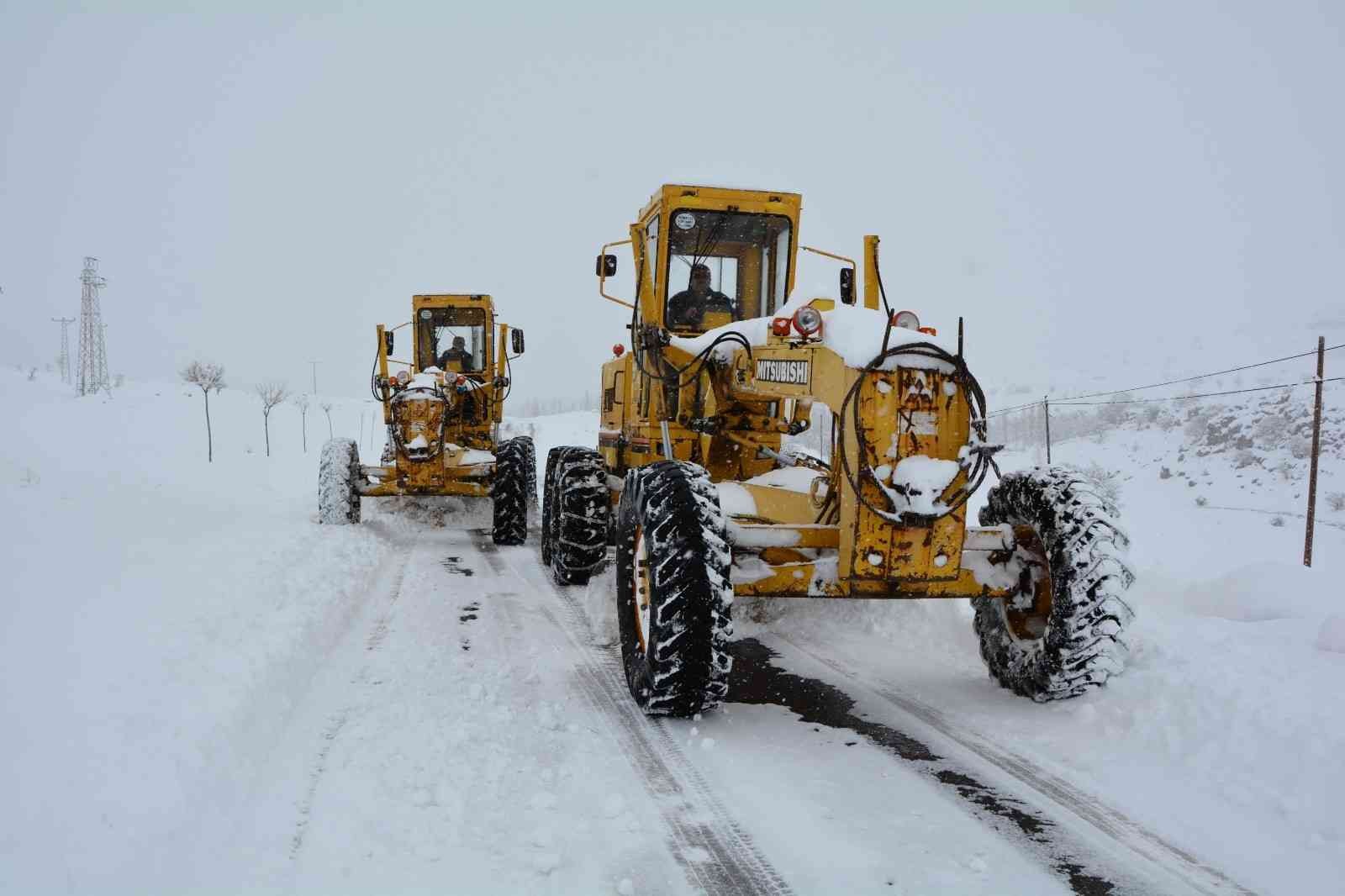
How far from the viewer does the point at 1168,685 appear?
15.0 feet

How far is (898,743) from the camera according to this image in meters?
4.41

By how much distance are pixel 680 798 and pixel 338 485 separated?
28.7 feet

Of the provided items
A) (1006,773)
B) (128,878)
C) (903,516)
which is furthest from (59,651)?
(1006,773)

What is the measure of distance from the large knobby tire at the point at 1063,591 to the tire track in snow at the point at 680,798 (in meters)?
1.96

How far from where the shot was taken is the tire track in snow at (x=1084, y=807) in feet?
10.3

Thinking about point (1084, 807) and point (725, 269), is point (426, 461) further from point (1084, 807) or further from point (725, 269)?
point (1084, 807)

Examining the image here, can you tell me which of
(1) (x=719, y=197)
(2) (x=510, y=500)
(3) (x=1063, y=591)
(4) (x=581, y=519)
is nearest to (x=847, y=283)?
(1) (x=719, y=197)

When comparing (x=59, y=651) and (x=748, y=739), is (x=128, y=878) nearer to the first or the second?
(x=59, y=651)

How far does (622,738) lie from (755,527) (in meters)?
1.25

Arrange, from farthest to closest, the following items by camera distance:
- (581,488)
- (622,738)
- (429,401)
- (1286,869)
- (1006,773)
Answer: (429,401) < (581,488) < (622,738) < (1006,773) < (1286,869)

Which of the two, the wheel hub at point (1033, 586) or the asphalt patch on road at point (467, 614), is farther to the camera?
the asphalt patch on road at point (467, 614)

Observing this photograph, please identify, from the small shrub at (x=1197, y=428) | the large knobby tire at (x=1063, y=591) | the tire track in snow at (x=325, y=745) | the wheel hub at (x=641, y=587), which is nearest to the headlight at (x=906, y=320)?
the large knobby tire at (x=1063, y=591)

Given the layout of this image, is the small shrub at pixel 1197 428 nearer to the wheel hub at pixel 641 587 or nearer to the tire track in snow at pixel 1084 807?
the tire track in snow at pixel 1084 807

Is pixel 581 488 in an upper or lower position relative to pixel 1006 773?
upper
